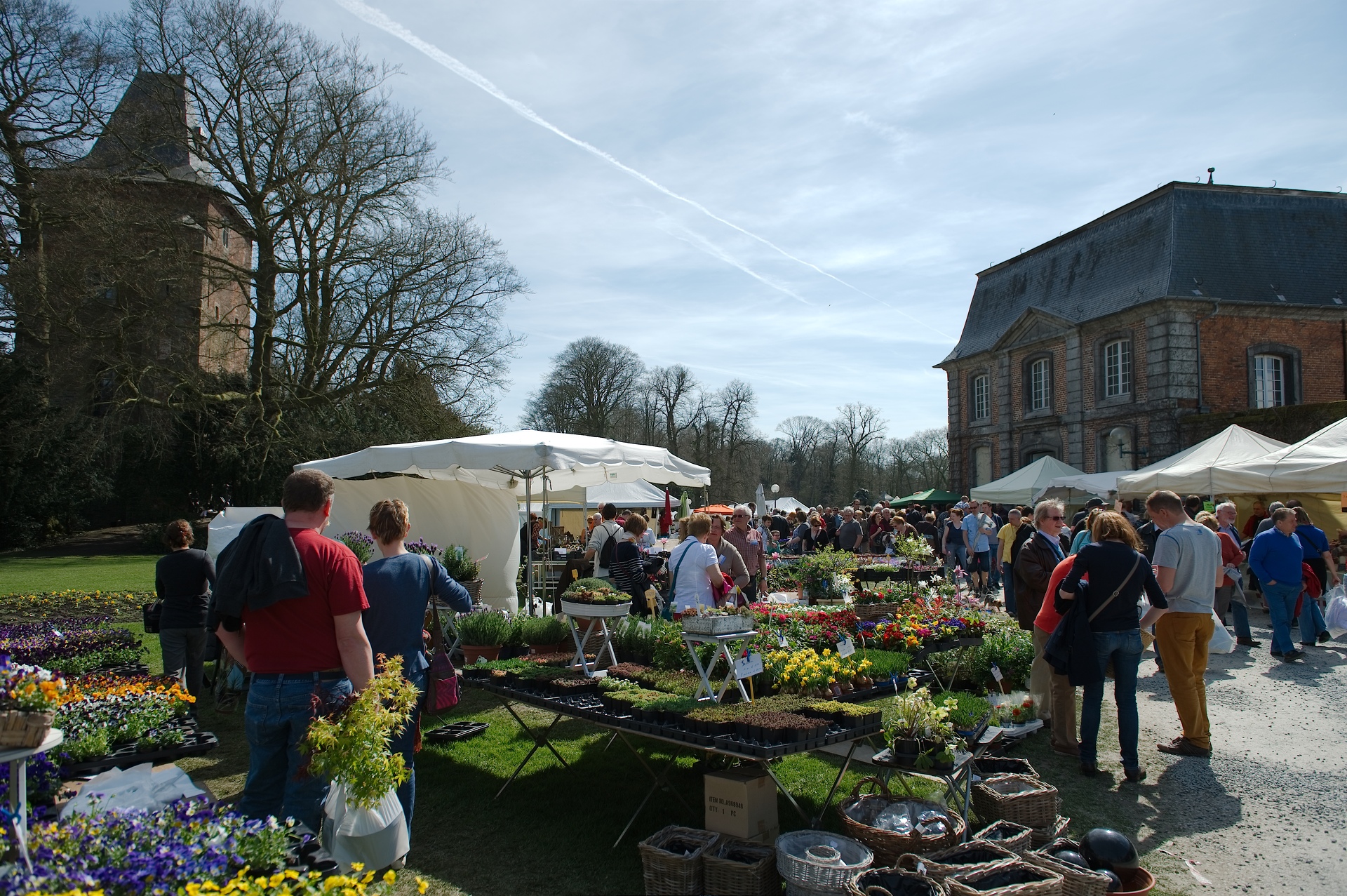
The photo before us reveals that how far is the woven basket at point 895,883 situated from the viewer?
314cm

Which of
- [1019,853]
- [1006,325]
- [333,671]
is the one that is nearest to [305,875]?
[333,671]

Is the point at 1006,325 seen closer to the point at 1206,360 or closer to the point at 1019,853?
the point at 1206,360

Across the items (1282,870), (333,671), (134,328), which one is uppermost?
(134,328)

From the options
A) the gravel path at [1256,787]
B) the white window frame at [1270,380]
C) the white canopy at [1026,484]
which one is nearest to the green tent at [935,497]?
the white window frame at [1270,380]

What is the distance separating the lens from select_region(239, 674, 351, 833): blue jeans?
10.7ft

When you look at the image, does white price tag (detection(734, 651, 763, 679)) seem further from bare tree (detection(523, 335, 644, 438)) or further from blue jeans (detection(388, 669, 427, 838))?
bare tree (detection(523, 335, 644, 438))

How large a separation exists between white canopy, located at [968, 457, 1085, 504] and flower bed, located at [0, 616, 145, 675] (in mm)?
17693

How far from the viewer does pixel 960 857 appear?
346 cm

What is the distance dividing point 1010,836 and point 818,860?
3.38 feet

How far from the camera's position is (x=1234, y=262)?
2391cm

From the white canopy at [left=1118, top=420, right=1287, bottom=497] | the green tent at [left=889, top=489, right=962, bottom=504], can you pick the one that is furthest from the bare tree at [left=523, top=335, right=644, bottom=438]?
the white canopy at [left=1118, top=420, right=1287, bottom=497]

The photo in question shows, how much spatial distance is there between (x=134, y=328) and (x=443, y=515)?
41.1 ft

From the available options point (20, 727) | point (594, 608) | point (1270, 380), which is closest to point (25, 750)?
point (20, 727)

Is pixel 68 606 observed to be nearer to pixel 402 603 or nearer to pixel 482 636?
pixel 482 636
